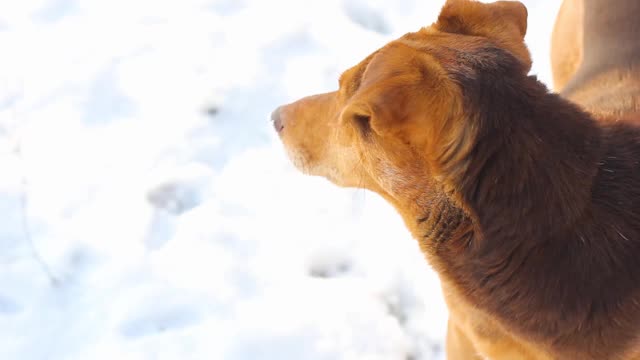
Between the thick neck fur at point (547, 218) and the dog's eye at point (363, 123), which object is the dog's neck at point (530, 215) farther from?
the dog's eye at point (363, 123)

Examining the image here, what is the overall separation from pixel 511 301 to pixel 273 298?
5.24ft

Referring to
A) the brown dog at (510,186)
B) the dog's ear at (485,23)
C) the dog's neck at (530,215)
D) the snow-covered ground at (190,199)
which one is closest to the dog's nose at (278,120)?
the brown dog at (510,186)

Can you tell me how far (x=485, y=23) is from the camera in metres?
2.53

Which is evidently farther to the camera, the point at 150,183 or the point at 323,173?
the point at 150,183

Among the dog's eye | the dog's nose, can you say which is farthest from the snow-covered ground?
the dog's eye

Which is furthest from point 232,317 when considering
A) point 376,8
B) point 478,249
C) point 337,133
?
point 376,8

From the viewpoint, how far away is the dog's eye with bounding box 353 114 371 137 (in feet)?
7.42

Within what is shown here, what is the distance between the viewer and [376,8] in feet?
16.6

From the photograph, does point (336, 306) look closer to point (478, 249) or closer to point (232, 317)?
point (232, 317)

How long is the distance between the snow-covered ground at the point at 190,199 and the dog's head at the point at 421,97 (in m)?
1.14

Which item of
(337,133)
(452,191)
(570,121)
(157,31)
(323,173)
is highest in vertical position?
(570,121)

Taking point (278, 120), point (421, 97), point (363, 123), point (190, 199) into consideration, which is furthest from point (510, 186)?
point (190, 199)

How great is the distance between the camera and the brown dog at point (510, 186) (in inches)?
84.4

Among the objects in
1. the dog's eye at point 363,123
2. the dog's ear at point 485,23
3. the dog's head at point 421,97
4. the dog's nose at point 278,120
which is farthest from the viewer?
the dog's nose at point 278,120
